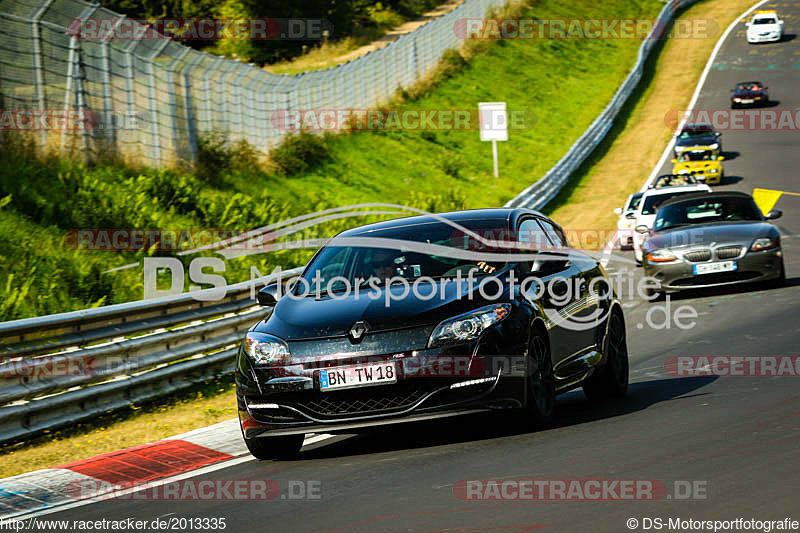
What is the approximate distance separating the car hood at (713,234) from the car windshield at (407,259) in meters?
8.79

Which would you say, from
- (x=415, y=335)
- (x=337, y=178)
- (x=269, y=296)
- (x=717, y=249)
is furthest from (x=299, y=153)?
(x=415, y=335)

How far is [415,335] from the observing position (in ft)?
23.2

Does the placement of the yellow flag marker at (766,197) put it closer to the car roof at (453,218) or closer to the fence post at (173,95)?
the fence post at (173,95)

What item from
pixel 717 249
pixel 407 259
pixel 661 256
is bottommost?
pixel 661 256

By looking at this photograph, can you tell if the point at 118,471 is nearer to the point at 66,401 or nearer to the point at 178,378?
the point at 66,401

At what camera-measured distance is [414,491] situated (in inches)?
237

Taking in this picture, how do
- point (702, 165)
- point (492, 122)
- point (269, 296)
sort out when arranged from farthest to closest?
point (492, 122) < point (702, 165) < point (269, 296)

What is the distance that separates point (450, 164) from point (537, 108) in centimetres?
1383

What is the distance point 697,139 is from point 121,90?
73.6ft

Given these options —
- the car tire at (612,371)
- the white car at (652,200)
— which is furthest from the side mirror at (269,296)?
the white car at (652,200)

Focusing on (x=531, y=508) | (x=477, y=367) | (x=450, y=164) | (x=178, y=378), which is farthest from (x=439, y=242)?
(x=450, y=164)

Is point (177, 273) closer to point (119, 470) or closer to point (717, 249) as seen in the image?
point (717, 249)

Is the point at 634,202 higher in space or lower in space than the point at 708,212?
lower

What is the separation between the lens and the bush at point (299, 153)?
31.8m
